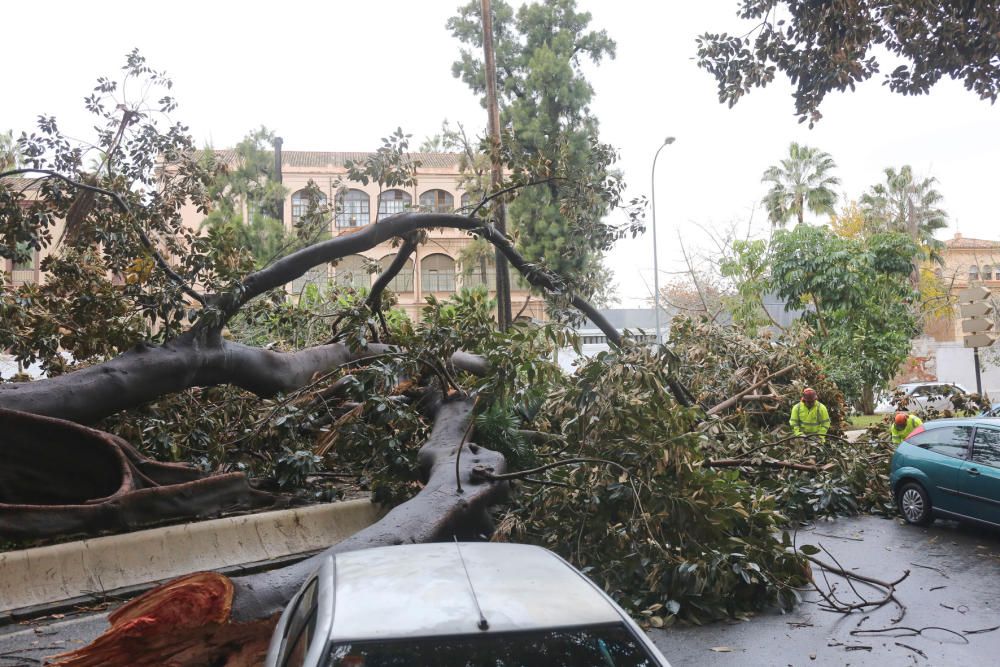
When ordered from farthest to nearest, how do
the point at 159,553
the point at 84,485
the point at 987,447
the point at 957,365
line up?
the point at 957,365 < the point at 987,447 < the point at 84,485 < the point at 159,553

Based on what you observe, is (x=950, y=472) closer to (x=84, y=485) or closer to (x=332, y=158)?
(x=84, y=485)

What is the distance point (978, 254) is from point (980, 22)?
63206mm

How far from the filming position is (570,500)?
777 cm

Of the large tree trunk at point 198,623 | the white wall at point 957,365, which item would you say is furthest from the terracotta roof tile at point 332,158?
the large tree trunk at point 198,623

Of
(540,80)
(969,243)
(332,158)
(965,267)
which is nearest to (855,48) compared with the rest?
(540,80)

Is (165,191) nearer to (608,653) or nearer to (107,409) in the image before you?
(107,409)

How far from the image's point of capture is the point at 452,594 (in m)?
2.86

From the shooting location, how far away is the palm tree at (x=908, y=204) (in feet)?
159

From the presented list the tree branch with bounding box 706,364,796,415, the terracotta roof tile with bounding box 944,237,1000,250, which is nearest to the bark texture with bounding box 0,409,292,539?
the tree branch with bounding box 706,364,796,415

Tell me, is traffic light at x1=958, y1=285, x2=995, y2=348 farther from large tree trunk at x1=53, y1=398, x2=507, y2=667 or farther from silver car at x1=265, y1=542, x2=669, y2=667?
silver car at x1=265, y1=542, x2=669, y2=667

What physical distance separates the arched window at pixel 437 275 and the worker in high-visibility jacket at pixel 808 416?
44.6 meters

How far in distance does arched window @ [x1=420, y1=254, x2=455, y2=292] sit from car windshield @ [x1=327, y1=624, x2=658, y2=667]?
177 feet

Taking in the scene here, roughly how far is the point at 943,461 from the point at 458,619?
939 cm

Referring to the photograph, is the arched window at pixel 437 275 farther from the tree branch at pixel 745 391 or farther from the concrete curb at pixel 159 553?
the concrete curb at pixel 159 553
